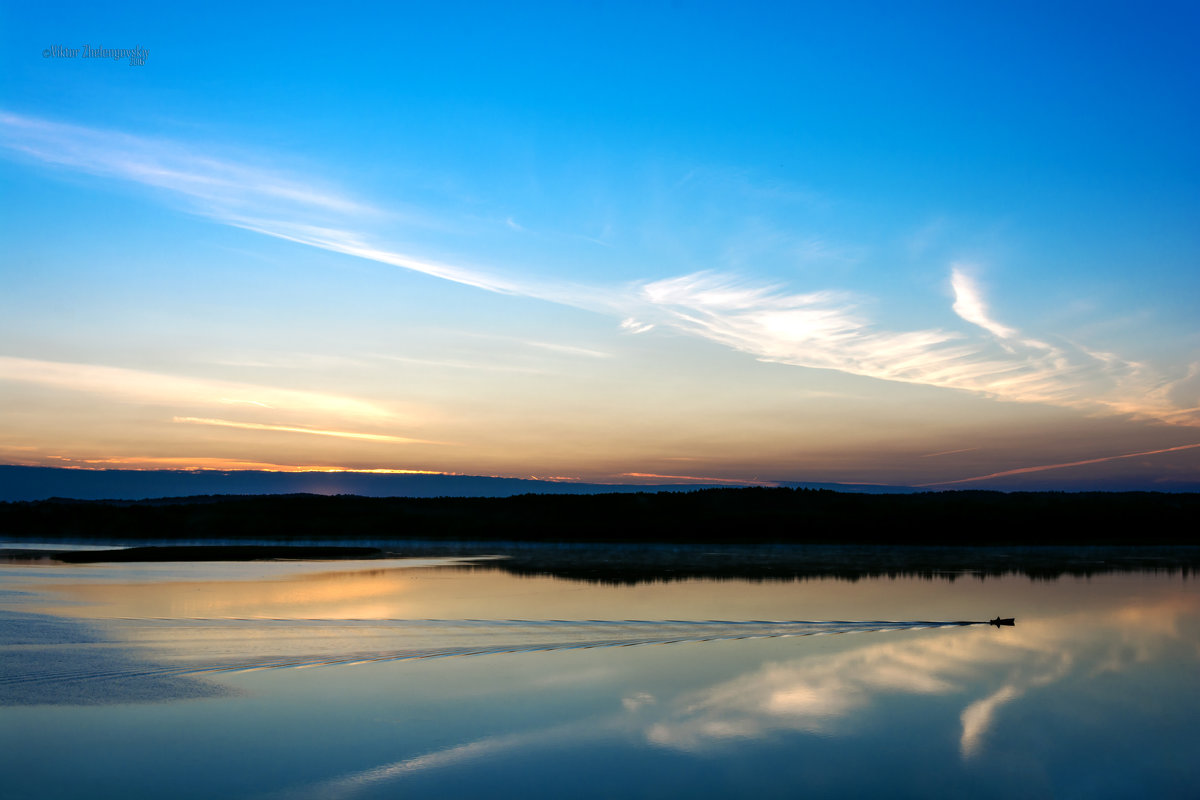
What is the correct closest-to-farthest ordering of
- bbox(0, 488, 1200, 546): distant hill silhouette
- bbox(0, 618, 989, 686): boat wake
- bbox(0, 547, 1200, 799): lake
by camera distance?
bbox(0, 547, 1200, 799): lake < bbox(0, 618, 989, 686): boat wake < bbox(0, 488, 1200, 546): distant hill silhouette

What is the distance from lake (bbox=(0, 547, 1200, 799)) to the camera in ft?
30.3

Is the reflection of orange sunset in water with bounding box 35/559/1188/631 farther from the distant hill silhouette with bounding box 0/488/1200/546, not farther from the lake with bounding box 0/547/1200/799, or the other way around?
the distant hill silhouette with bounding box 0/488/1200/546

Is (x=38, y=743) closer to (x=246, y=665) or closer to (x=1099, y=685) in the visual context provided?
(x=246, y=665)

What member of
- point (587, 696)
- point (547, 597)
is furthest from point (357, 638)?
point (547, 597)

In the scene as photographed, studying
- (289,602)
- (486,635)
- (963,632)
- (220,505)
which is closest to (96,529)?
(220,505)

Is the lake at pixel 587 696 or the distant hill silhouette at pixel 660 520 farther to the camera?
the distant hill silhouette at pixel 660 520

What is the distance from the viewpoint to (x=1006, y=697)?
42.9ft

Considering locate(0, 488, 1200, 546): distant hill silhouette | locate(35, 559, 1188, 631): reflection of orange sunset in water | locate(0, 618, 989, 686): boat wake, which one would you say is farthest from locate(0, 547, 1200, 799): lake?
locate(0, 488, 1200, 546): distant hill silhouette

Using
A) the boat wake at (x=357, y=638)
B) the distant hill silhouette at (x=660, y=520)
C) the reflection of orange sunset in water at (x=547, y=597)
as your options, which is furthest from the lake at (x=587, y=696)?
the distant hill silhouette at (x=660, y=520)

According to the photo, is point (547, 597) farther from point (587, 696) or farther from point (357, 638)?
point (587, 696)

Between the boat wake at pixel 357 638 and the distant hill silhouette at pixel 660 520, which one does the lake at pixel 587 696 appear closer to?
the boat wake at pixel 357 638

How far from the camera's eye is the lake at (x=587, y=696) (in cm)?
925

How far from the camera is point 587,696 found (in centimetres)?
1259

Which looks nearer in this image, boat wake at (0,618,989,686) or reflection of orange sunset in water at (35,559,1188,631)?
boat wake at (0,618,989,686)
